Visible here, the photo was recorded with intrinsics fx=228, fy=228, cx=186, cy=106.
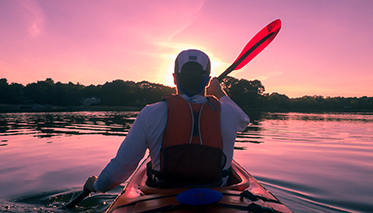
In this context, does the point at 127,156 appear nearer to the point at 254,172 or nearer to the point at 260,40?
the point at 260,40

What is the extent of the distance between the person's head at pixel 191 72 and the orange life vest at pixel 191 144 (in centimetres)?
16

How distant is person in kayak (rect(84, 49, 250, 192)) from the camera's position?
173 cm

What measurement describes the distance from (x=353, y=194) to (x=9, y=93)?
322 feet

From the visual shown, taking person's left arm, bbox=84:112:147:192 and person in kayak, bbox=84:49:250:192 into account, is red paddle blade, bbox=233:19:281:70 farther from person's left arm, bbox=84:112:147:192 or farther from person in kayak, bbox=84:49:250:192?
person's left arm, bbox=84:112:147:192

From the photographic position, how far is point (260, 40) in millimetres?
4465

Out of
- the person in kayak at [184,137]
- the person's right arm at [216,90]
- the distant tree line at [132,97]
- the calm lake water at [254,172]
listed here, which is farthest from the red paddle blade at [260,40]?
the distant tree line at [132,97]

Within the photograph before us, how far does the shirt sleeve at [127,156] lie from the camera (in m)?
1.73

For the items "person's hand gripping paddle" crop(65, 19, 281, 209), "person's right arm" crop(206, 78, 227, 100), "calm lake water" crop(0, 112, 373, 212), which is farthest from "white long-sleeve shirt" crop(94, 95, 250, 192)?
"person's hand gripping paddle" crop(65, 19, 281, 209)

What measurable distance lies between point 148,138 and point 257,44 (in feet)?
11.6

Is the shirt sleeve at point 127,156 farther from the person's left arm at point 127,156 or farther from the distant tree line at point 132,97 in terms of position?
the distant tree line at point 132,97

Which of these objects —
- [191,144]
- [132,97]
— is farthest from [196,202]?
[132,97]

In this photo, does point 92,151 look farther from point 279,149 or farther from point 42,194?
point 279,149

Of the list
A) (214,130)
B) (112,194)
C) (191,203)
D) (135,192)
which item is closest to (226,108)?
(214,130)

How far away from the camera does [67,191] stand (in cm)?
416
